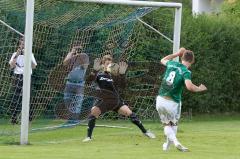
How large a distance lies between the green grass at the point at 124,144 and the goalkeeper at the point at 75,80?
605 mm

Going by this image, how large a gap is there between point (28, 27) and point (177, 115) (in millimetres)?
3179

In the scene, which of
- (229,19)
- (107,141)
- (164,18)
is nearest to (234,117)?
(229,19)

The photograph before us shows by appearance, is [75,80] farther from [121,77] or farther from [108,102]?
[108,102]

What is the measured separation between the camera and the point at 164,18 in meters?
20.7

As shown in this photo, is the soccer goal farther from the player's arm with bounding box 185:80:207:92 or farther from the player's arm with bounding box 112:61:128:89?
the player's arm with bounding box 185:80:207:92

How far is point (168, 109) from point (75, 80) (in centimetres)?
426

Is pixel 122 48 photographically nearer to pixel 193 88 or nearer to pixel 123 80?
pixel 123 80

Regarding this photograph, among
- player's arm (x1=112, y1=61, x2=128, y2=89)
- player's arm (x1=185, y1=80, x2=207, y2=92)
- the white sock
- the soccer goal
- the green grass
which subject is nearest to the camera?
the green grass

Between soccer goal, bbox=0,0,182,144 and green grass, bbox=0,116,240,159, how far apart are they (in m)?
0.50

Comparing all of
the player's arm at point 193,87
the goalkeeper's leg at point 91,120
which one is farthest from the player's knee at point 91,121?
the player's arm at point 193,87

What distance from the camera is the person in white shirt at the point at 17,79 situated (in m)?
17.2

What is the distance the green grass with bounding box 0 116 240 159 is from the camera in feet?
43.1

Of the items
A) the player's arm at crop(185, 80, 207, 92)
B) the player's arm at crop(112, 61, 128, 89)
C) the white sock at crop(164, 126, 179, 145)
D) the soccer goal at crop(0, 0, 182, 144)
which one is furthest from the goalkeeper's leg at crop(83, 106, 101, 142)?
the player's arm at crop(185, 80, 207, 92)

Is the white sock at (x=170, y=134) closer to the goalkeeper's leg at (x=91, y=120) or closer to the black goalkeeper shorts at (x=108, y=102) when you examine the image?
the goalkeeper's leg at (x=91, y=120)
